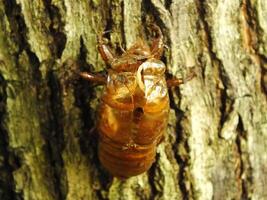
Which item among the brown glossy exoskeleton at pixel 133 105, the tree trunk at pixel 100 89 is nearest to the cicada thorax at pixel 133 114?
the brown glossy exoskeleton at pixel 133 105

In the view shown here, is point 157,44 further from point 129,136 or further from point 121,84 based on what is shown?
point 129,136

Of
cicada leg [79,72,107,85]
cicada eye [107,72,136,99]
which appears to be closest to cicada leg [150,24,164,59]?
cicada eye [107,72,136,99]

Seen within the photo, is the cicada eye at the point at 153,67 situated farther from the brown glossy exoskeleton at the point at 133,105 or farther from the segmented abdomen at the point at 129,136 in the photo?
the segmented abdomen at the point at 129,136

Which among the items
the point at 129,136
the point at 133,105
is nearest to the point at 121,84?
the point at 133,105

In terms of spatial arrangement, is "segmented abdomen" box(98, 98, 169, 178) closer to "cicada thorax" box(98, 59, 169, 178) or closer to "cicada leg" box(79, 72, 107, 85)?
"cicada thorax" box(98, 59, 169, 178)

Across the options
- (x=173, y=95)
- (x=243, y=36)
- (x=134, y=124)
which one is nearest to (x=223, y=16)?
(x=243, y=36)

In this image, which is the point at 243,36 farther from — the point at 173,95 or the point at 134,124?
the point at 134,124
